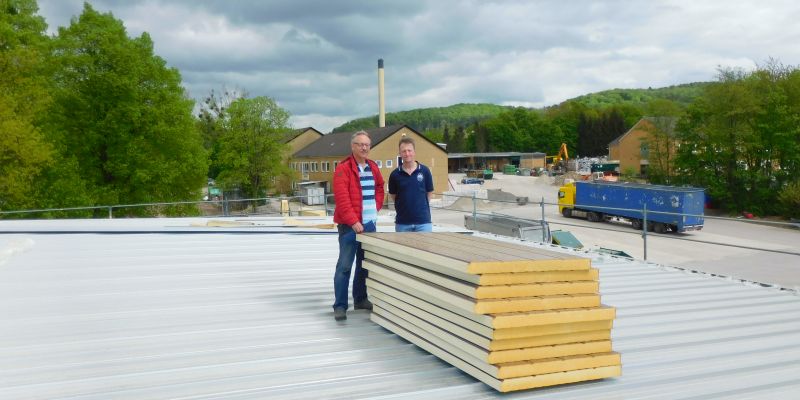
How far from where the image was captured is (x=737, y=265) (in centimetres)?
2736

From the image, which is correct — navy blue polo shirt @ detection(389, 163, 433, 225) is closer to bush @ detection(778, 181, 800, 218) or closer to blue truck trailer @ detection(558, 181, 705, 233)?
blue truck trailer @ detection(558, 181, 705, 233)

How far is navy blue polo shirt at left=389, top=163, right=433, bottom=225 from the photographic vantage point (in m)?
6.00

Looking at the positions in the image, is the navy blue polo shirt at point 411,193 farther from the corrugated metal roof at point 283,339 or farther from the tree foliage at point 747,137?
the tree foliage at point 747,137

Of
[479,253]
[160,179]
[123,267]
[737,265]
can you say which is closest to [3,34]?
[160,179]

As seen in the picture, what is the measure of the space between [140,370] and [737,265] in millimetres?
28400

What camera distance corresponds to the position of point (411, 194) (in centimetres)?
604

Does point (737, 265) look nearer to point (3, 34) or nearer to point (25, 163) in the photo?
point (25, 163)

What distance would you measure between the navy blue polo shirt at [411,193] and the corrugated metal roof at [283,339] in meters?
1.09

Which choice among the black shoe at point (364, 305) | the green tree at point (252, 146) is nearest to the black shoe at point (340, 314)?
the black shoe at point (364, 305)

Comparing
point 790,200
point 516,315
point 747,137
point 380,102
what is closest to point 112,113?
point 516,315

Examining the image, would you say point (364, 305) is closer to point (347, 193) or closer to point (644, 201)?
point (347, 193)

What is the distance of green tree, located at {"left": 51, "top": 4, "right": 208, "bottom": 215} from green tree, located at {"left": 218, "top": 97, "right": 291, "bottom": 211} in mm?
22274

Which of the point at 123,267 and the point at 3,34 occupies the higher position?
the point at 3,34

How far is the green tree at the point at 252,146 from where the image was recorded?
52688 millimetres
